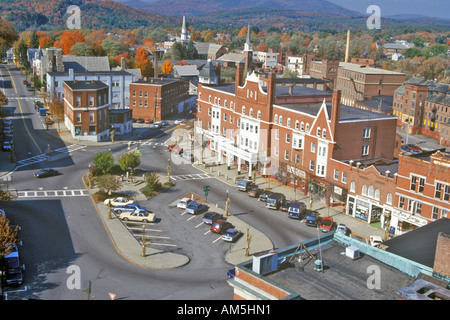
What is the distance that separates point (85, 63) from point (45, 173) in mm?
65713

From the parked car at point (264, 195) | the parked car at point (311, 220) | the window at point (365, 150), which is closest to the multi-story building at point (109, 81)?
the parked car at point (264, 195)

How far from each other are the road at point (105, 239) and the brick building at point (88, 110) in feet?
34.3

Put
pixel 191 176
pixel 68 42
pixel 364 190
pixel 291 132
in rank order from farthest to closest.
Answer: pixel 68 42 < pixel 191 176 < pixel 291 132 < pixel 364 190

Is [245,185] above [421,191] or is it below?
below

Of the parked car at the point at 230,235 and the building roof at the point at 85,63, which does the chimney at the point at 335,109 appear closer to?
the parked car at the point at 230,235

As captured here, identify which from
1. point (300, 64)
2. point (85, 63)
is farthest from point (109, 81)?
point (300, 64)

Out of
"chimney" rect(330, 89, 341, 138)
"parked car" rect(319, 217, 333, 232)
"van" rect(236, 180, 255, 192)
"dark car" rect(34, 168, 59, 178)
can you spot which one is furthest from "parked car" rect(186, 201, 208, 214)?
"dark car" rect(34, 168, 59, 178)

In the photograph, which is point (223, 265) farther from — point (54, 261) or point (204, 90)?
point (204, 90)

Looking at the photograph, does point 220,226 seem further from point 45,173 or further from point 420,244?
point 45,173

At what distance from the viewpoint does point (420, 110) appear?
111 meters

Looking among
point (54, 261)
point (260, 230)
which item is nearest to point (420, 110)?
point (260, 230)

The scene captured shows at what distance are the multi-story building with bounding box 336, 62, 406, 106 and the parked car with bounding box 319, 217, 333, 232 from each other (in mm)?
82479

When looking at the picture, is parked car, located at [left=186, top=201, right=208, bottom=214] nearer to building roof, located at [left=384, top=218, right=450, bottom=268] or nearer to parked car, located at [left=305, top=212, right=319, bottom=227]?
parked car, located at [left=305, top=212, right=319, bottom=227]

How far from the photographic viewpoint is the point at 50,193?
6088cm
